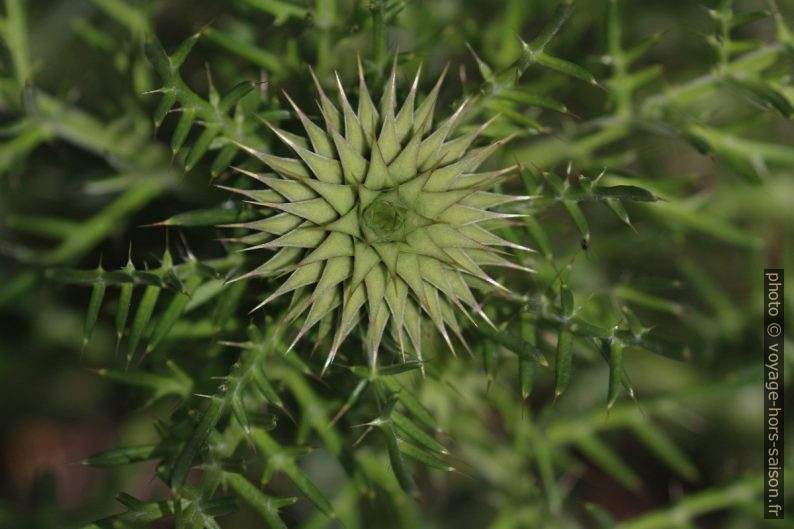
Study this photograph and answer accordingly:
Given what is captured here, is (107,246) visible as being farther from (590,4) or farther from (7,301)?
(590,4)

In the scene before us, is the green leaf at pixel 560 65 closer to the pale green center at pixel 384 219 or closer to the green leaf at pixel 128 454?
the pale green center at pixel 384 219

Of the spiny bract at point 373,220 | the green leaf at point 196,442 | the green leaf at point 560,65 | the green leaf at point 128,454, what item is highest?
the green leaf at point 560,65

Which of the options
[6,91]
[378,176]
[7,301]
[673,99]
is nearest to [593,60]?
[673,99]

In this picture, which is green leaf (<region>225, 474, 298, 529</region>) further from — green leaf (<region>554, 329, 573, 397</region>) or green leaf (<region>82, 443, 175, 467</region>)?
green leaf (<region>554, 329, 573, 397</region>)

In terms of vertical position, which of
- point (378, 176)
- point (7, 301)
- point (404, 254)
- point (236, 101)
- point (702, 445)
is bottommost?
point (702, 445)

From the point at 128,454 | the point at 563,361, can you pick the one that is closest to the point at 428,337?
the point at 563,361

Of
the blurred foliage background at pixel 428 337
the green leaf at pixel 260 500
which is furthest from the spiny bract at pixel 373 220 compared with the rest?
the green leaf at pixel 260 500
